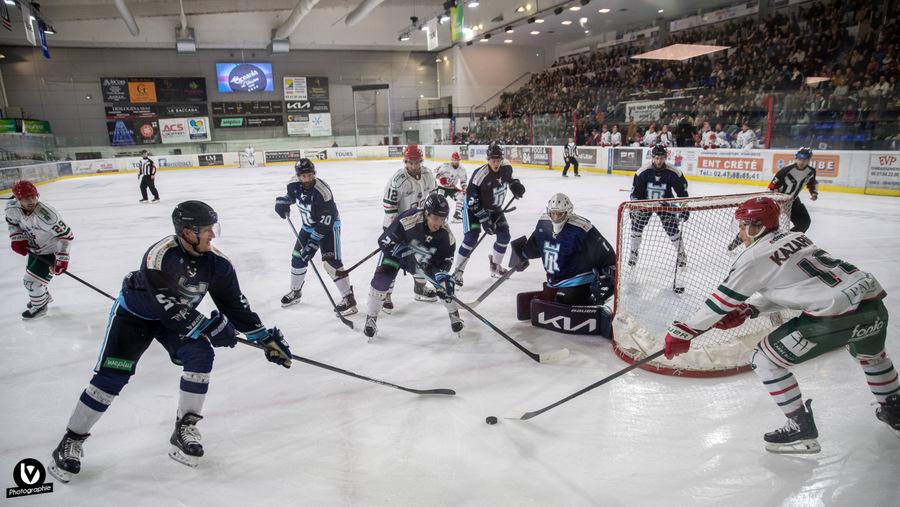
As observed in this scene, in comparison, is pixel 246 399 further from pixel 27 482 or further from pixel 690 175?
pixel 690 175

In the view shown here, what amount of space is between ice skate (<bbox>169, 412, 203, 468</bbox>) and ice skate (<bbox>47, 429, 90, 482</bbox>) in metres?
0.41

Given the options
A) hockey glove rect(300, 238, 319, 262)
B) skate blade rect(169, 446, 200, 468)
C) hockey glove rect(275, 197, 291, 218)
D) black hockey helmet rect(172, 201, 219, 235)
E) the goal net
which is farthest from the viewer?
hockey glove rect(275, 197, 291, 218)

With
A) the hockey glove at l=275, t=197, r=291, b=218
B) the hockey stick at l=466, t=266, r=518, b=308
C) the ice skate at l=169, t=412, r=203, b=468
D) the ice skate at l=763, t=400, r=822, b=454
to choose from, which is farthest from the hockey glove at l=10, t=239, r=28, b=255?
the ice skate at l=763, t=400, r=822, b=454

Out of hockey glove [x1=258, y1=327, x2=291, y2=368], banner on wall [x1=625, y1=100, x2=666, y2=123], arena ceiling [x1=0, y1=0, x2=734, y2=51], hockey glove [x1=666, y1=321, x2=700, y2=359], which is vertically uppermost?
arena ceiling [x1=0, y1=0, x2=734, y2=51]

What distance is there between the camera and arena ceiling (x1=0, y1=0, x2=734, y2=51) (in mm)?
21750

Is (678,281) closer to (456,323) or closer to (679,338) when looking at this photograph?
(456,323)

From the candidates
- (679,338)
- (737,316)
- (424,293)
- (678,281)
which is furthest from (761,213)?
(424,293)

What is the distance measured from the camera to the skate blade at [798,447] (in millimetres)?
2570

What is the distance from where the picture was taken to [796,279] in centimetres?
234

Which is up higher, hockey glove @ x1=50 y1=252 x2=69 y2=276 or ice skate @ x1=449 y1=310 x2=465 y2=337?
hockey glove @ x1=50 y1=252 x2=69 y2=276

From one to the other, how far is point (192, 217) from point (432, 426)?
5.45 feet

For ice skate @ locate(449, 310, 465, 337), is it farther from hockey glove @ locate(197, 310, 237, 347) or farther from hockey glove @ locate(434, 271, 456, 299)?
hockey glove @ locate(197, 310, 237, 347)

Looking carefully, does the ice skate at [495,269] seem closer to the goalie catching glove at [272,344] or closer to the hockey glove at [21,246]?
the goalie catching glove at [272,344]

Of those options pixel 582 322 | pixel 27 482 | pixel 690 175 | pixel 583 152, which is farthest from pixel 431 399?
pixel 583 152
